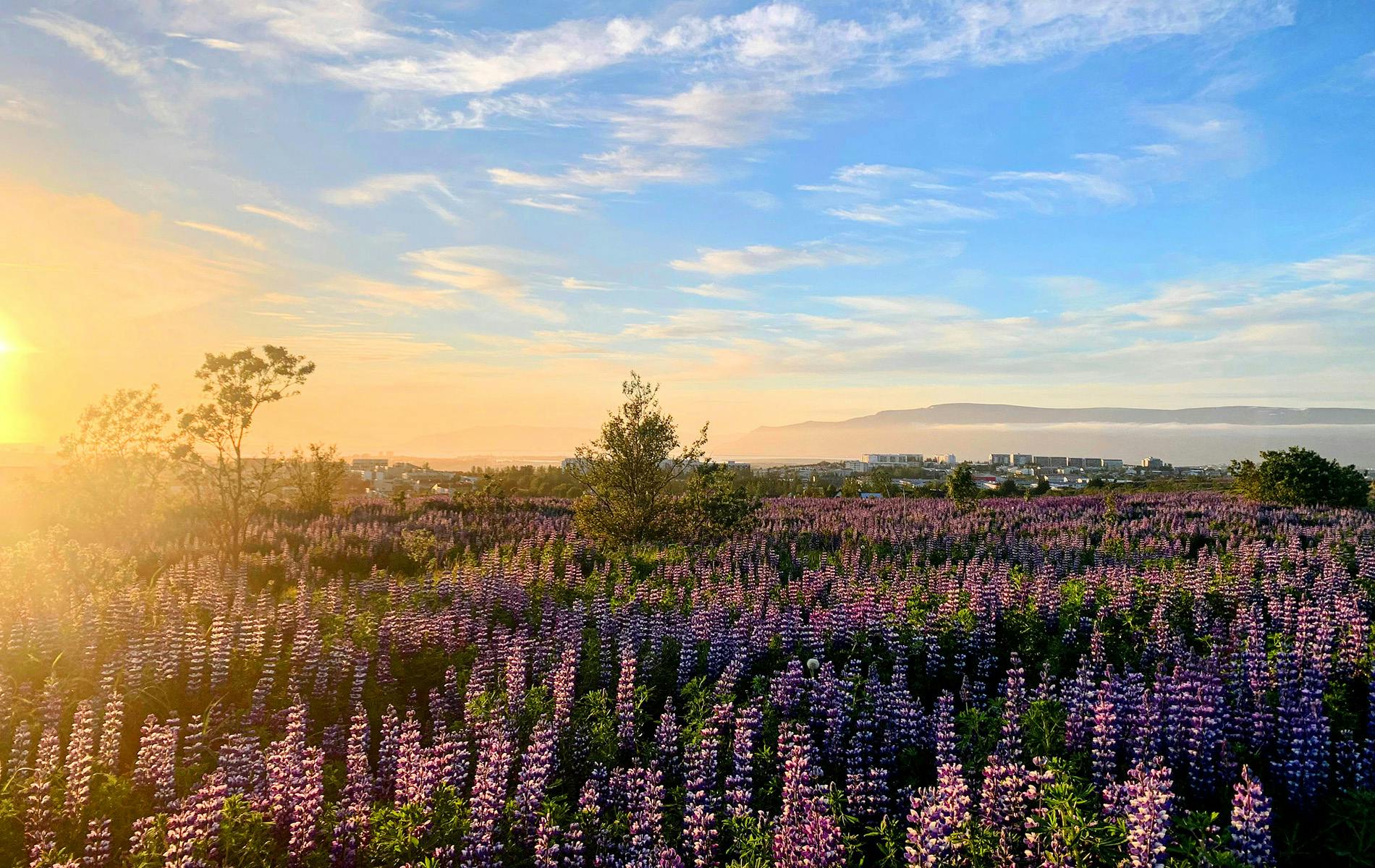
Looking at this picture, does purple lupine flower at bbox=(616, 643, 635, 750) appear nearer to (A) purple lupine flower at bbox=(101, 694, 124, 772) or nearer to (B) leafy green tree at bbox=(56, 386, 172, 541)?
(A) purple lupine flower at bbox=(101, 694, 124, 772)

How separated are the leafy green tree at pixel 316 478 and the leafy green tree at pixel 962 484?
1007 inches

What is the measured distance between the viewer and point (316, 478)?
3416 centimetres

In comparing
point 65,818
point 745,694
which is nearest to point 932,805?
point 745,694

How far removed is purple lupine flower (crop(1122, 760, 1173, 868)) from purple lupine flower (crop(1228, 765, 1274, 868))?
0.47 meters

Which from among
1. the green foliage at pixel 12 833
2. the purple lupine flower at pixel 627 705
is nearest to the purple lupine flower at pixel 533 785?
the purple lupine flower at pixel 627 705

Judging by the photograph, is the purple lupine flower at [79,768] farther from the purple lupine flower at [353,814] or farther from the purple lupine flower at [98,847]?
the purple lupine flower at [353,814]

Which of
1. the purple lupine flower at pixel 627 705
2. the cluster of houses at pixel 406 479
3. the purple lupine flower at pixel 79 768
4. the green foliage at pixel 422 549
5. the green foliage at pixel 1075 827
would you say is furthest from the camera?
the cluster of houses at pixel 406 479

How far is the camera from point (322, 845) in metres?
6.23

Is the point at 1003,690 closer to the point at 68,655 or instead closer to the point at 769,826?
the point at 769,826

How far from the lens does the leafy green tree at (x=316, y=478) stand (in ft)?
111

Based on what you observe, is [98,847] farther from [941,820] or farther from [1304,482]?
[1304,482]

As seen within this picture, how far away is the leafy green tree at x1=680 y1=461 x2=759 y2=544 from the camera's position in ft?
77.7

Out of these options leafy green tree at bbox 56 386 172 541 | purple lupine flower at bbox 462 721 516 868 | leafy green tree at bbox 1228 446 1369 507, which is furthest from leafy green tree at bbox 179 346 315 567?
leafy green tree at bbox 1228 446 1369 507

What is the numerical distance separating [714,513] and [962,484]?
1377 cm
